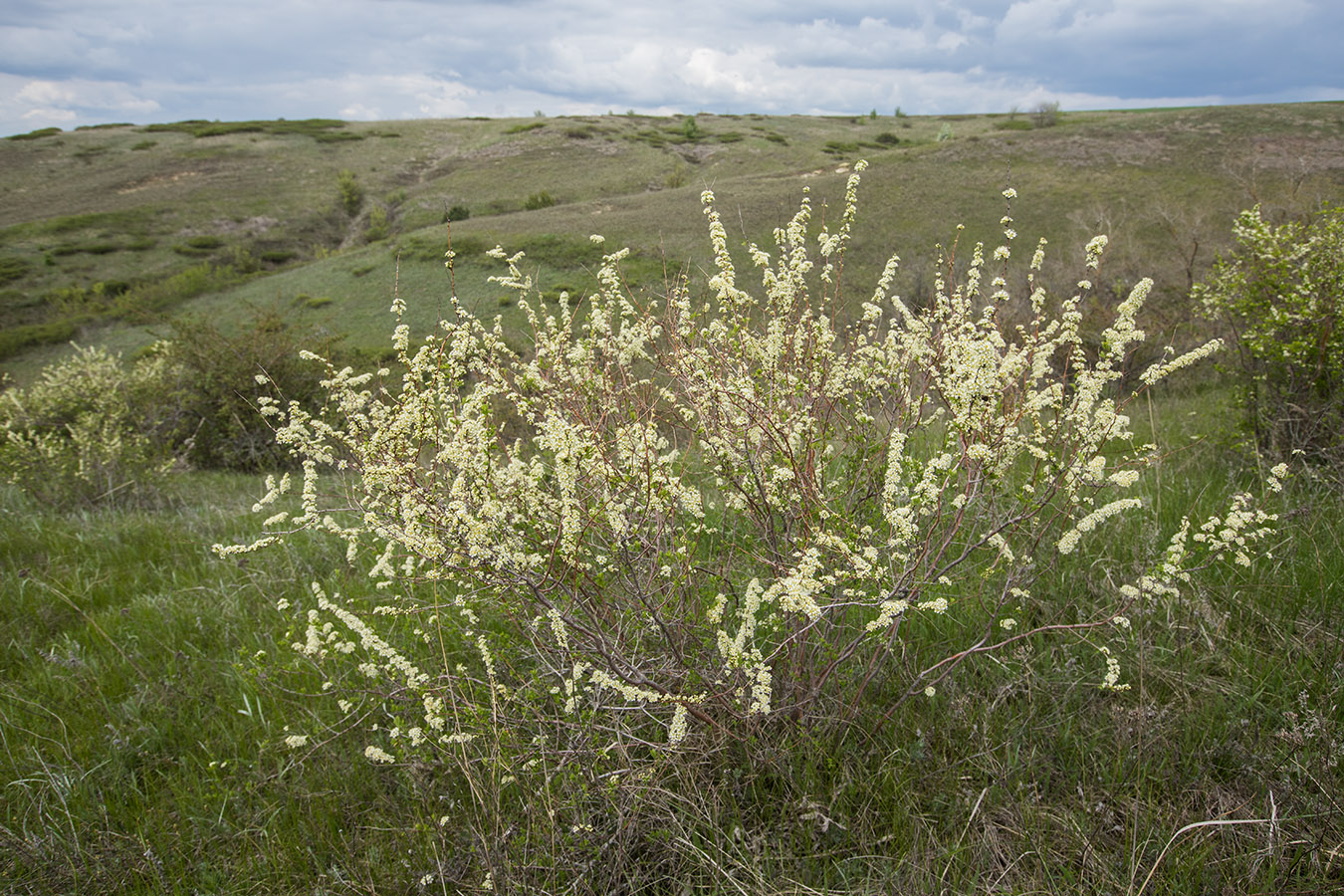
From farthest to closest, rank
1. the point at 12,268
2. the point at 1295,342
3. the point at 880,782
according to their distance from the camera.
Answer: the point at 12,268 → the point at 1295,342 → the point at 880,782

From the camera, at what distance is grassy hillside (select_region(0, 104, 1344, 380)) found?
2238 cm

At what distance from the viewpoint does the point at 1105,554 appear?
418 centimetres

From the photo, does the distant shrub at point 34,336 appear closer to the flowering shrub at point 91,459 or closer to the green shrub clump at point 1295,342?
the flowering shrub at point 91,459

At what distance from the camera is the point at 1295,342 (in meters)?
5.36

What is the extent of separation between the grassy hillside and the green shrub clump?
376cm

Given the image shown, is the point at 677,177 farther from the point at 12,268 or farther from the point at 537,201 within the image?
the point at 12,268

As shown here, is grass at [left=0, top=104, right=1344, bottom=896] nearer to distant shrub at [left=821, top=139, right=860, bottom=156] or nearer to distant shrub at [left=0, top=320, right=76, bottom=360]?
distant shrub at [left=0, top=320, right=76, bottom=360]

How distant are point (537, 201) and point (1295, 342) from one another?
3503 centimetres

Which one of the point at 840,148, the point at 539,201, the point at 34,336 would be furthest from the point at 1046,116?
the point at 34,336

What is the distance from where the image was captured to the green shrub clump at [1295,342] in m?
5.40

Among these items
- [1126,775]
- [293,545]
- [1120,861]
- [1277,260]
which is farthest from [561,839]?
[1277,260]

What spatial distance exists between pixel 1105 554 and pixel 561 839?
3694 millimetres

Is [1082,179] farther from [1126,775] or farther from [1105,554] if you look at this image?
[1126,775]

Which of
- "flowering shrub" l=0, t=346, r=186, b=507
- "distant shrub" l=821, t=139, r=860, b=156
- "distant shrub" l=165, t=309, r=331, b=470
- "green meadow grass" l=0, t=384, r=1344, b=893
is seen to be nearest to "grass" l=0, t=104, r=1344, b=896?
"green meadow grass" l=0, t=384, r=1344, b=893
